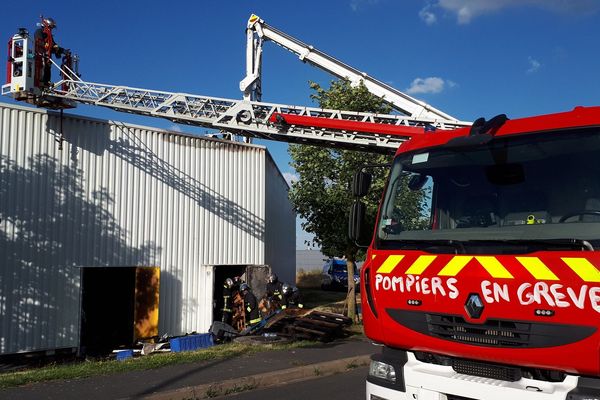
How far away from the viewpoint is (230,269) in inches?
635

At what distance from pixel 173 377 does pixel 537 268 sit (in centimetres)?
611

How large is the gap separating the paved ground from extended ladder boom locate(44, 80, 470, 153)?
445 cm

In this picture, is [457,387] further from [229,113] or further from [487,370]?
[229,113]

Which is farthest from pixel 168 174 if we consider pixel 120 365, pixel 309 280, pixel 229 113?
pixel 309 280

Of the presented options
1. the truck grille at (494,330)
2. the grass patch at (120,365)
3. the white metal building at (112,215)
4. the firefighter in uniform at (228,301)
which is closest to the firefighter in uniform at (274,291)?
the firefighter in uniform at (228,301)

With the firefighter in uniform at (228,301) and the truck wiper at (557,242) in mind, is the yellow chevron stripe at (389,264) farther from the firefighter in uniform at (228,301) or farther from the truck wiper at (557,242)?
the firefighter in uniform at (228,301)

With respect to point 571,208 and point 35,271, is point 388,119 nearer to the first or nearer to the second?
point 571,208

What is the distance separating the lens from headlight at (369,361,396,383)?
4.66 metres

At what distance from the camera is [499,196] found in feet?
15.0

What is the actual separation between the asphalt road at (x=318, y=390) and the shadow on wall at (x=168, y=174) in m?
7.36

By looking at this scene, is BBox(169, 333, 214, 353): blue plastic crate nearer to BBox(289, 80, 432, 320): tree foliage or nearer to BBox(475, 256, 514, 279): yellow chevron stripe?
BBox(289, 80, 432, 320): tree foliage

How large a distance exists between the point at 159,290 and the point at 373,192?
6.19 metres

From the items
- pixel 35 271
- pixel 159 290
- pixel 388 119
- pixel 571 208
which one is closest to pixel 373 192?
pixel 388 119

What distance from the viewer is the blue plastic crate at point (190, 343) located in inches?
456
